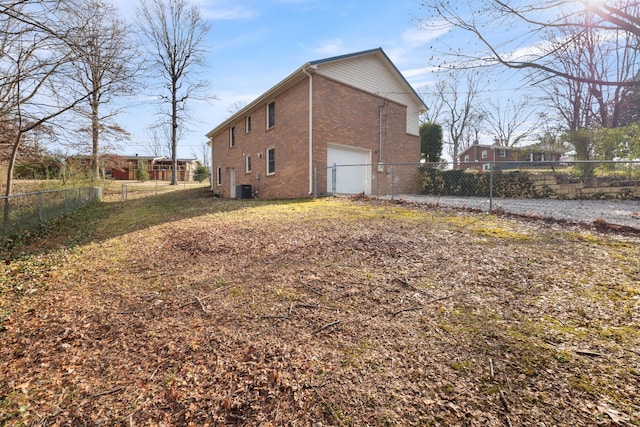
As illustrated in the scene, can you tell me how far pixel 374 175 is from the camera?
13906 millimetres

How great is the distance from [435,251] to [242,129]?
52.4ft

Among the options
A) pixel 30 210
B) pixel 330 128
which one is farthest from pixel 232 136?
pixel 30 210

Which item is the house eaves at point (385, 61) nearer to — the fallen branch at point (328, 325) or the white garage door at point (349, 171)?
the white garage door at point (349, 171)

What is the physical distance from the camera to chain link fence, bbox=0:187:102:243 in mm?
6762

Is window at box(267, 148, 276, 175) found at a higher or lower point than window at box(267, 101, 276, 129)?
lower

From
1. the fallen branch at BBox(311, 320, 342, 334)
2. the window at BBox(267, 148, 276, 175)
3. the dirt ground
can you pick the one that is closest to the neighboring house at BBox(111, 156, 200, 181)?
the window at BBox(267, 148, 276, 175)

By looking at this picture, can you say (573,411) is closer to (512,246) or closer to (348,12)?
(512,246)

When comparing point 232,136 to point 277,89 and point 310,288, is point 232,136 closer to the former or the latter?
point 277,89

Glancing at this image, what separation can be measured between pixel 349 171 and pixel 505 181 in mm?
7011

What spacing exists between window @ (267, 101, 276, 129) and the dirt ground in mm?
11017

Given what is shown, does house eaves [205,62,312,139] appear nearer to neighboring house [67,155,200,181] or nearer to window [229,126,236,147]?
window [229,126,236,147]

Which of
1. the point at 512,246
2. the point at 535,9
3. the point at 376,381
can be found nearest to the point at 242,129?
the point at 535,9

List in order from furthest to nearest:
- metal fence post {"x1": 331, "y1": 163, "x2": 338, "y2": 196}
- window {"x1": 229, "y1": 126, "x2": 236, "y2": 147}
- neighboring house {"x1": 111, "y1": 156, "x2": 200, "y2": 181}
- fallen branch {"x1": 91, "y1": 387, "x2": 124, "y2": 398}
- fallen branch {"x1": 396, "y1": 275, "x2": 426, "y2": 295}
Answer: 1. neighboring house {"x1": 111, "y1": 156, "x2": 200, "y2": 181}
2. window {"x1": 229, "y1": 126, "x2": 236, "y2": 147}
3. metal fence post {"x1": 331, "y1": 163, "x2": 338, "y2": 196}
4. fallen branch {"x1": 396, "y1": 275, "x2": 426, "y2": 295}
5. fallen branch {"x1": 91, "y1": 387, "x2": 124, "y2": 398}

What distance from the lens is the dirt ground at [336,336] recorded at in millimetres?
1788
